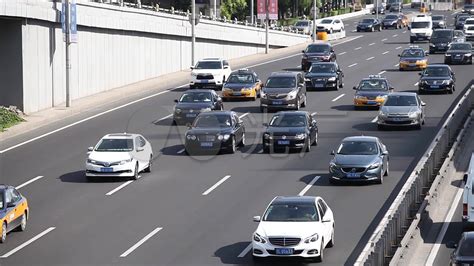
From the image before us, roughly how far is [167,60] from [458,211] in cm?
4480

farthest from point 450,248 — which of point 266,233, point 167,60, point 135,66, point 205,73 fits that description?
point 167,60

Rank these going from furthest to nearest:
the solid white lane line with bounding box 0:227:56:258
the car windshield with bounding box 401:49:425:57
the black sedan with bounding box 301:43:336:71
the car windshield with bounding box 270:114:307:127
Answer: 1. the black sedan with bounding box 301:43:336:71
2. the car windshield with bounding box 401:49:425:57
3. the car windshield with bounding box 270:114:307:127
4. the solid white lane line with bounding box 0:227:56:258

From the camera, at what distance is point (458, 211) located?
3456cm

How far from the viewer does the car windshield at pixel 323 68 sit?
63.8 m

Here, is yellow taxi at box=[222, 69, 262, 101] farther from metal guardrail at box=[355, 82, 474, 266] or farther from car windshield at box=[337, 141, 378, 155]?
car windshield at box=[337, 141, 378, 155]

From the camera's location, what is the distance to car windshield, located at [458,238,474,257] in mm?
24980

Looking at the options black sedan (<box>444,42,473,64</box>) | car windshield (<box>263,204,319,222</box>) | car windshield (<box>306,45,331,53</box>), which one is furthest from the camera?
car windshield (<box>306,45,331,53</box>)

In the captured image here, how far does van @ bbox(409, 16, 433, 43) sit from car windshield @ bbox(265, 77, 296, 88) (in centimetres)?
4260

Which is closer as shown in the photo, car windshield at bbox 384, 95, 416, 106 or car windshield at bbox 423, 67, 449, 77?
car windshield at bbox 384, 95, 416, 106

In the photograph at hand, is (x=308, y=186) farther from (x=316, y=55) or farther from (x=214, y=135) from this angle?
(x=316, y=55)

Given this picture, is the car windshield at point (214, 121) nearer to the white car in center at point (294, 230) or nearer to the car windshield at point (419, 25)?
the white car in center at point (294, 230)

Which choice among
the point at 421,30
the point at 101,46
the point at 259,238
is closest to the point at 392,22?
the point at 421,30

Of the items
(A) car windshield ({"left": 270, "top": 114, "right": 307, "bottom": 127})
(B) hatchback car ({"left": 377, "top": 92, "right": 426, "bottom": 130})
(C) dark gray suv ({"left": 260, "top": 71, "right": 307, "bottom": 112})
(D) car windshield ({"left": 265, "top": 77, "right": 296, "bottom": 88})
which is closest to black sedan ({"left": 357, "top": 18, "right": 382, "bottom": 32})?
(C) dark gray suv ({"left": 260, "top": 71, "right": 307, "bottom": 112})

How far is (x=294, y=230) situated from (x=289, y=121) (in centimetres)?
1652
